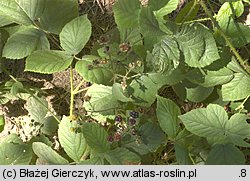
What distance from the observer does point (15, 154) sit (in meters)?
1.84

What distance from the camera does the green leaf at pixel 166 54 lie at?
5.40 feet

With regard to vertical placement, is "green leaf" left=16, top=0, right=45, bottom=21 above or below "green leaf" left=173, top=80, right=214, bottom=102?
above

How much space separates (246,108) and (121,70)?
600 millimetres

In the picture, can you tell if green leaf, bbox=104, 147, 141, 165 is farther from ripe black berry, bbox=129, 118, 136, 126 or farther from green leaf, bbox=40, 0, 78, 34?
green leaf, bbox=40, 0, 78, 34

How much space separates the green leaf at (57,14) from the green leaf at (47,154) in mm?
459

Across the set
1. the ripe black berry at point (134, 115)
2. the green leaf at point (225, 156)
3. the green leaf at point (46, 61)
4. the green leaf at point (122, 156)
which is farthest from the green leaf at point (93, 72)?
the green leaf at point (225, 156)

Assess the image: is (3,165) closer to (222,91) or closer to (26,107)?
(26,107)

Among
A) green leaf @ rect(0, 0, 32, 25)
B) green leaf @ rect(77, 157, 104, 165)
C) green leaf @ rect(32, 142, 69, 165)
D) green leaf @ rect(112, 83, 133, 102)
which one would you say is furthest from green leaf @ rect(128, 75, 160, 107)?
green leaf @ rect(0, 0, 32, 25)

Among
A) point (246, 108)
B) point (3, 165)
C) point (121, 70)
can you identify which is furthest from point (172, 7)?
point (3, 165)

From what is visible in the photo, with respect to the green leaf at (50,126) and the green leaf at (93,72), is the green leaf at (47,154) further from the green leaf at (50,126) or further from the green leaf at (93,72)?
the green leaf at (93,72)

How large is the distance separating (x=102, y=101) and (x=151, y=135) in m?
0.26

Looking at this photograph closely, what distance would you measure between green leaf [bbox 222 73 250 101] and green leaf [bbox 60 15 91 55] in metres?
0.61

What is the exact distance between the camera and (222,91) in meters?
1.90

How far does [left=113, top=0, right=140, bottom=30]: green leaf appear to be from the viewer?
1.71 metres
